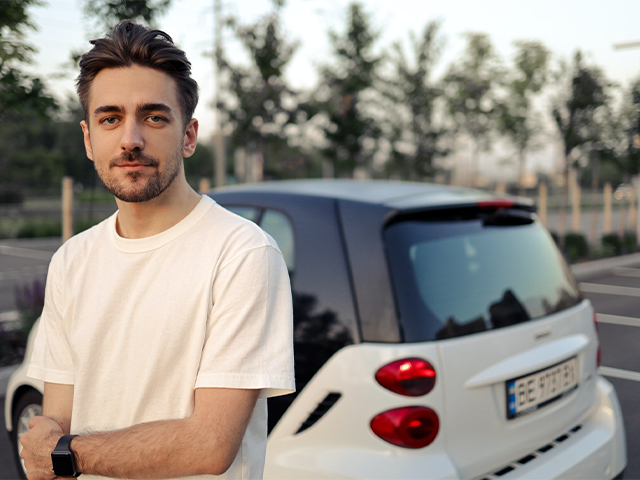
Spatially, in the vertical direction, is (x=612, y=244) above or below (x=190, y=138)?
below

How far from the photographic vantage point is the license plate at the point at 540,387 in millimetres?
2383

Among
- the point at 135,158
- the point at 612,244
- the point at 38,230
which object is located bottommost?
the point at 38,230

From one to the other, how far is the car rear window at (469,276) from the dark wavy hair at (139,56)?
3.69ft

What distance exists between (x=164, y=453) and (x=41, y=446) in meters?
0.34

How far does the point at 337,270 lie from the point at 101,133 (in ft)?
3.99

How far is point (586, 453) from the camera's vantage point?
8.59 feet

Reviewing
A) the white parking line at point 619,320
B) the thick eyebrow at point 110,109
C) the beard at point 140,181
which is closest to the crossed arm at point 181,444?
the beard at point 140,181

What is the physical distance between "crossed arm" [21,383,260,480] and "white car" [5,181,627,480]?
95cm

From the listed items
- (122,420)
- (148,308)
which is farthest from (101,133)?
(122,420)

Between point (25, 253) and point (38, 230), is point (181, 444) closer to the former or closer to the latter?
point (25, 253)

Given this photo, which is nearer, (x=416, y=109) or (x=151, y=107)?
(x=151, y=107)

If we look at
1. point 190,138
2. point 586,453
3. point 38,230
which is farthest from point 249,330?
point 38,230

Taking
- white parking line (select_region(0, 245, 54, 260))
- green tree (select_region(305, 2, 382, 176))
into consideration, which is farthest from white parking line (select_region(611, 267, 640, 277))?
white parking line (select_region(0, 245, 54, 260))

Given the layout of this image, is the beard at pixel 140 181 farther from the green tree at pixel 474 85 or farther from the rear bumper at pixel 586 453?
the green tree at pixel 474 85
